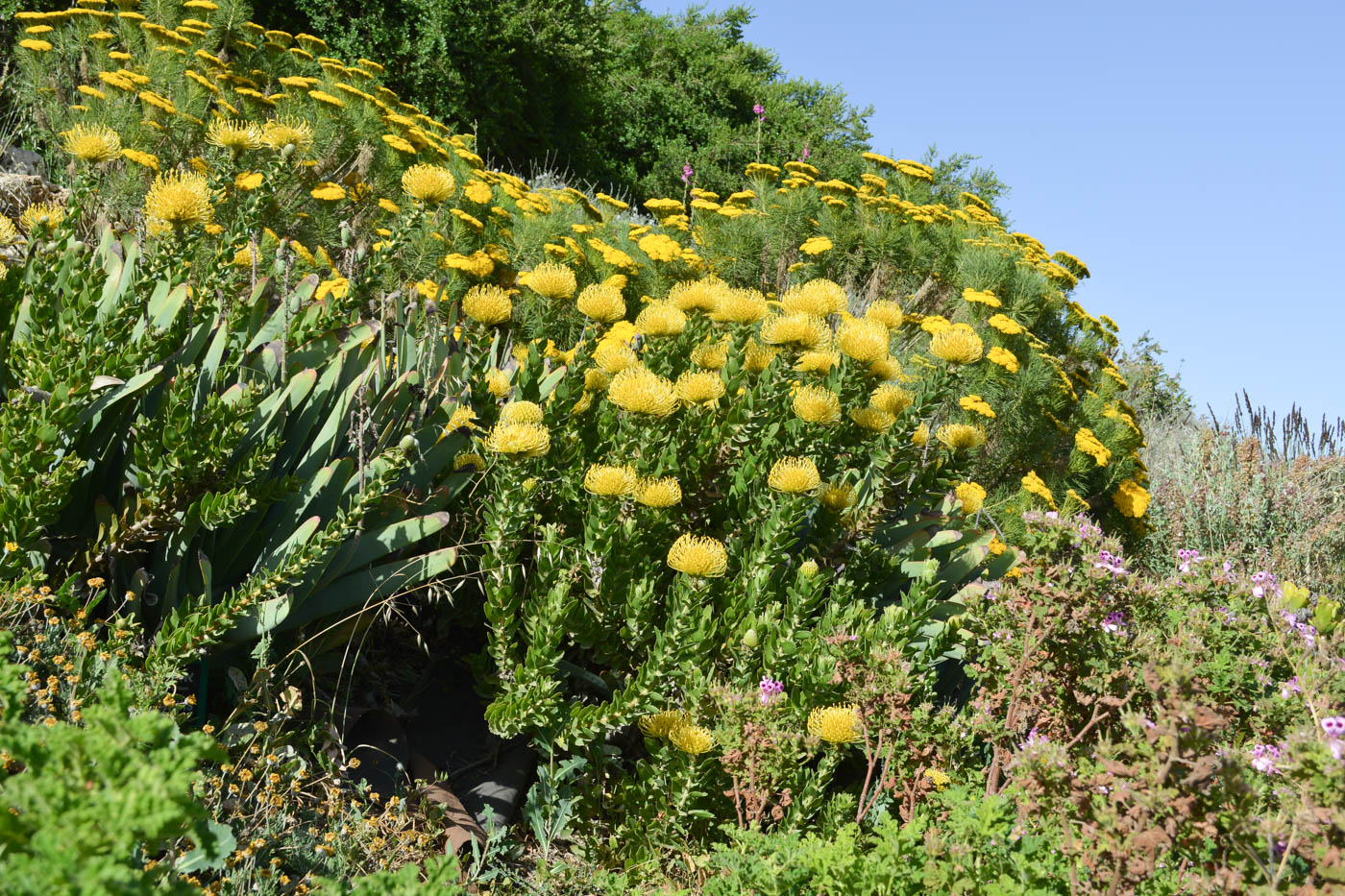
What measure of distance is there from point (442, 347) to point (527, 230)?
2569 millimetres

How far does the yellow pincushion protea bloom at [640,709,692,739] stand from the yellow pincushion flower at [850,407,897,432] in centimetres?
115

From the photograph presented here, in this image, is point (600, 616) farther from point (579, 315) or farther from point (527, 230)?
point (527, 230)

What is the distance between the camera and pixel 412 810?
2.92 meters

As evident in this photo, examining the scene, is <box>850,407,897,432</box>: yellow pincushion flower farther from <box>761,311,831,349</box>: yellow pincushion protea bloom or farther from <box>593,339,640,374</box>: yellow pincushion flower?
<box>593,339,640,374</box>: yellow pincushion flower

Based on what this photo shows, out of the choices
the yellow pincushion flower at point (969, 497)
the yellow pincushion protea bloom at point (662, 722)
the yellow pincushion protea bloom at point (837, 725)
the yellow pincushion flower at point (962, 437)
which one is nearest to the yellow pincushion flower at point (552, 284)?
the yellow pincushion flower at point (962, 437)

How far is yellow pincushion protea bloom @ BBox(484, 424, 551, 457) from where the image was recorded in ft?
9.15

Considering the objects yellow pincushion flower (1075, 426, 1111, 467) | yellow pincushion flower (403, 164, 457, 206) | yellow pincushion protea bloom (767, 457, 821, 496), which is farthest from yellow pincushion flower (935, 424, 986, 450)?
yellow pincushion flower (1075, 426, 1111, 467)

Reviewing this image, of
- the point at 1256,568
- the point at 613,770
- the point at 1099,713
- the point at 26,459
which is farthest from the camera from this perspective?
the point at 1256,568

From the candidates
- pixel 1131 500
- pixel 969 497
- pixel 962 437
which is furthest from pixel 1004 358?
pixel 962 437

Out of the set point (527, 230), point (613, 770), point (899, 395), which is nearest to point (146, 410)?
point (613, 770)

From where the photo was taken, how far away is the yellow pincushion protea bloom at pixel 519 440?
2.79 metres

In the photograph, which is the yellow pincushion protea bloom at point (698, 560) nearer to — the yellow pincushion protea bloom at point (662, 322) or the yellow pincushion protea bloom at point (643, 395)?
the yellow pincushion protea bloom at point (643, 395)

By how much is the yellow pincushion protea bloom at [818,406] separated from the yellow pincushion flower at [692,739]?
103cm

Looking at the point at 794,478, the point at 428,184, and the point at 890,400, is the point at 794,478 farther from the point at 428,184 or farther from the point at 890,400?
the point at 428,184
